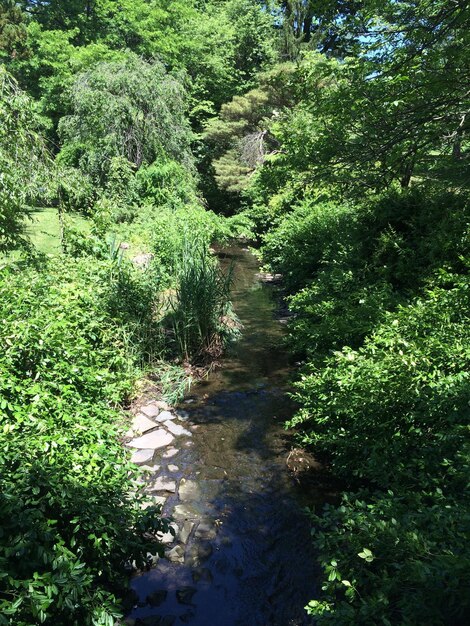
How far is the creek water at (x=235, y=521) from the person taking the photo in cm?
273

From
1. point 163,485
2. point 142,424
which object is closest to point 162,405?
point 142,424

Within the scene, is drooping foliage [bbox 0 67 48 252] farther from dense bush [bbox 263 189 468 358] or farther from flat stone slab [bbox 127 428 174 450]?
dense bush [bbox 263 189 468 358]

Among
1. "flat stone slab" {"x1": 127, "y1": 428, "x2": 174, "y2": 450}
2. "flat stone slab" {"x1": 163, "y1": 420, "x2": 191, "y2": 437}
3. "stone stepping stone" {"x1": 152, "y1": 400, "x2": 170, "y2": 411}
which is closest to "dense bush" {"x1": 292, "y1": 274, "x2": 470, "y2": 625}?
"flat stone slab" {"x1": 163, "y1": 420, "x2": 191, "y2": 437}

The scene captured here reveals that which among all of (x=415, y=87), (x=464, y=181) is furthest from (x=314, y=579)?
(x=415, y=87)

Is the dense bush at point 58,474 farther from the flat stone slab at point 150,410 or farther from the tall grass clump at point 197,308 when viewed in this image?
the tall grass clump at point 197,308

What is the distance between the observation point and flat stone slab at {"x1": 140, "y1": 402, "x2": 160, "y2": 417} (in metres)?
4.94

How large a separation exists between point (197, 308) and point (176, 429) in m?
1.85

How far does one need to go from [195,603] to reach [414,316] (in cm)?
285

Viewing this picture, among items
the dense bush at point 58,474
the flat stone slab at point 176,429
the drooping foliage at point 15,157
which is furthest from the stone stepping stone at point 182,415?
the drooping foliage at point 15,157

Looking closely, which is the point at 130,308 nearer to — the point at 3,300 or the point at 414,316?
the point at 3,300

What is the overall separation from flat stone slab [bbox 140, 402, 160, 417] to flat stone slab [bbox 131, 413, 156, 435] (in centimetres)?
7

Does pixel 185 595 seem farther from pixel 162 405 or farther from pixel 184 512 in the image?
pixel 162 405

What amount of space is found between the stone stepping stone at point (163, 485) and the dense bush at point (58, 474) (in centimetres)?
77

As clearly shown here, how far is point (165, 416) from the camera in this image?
493 centimetres
